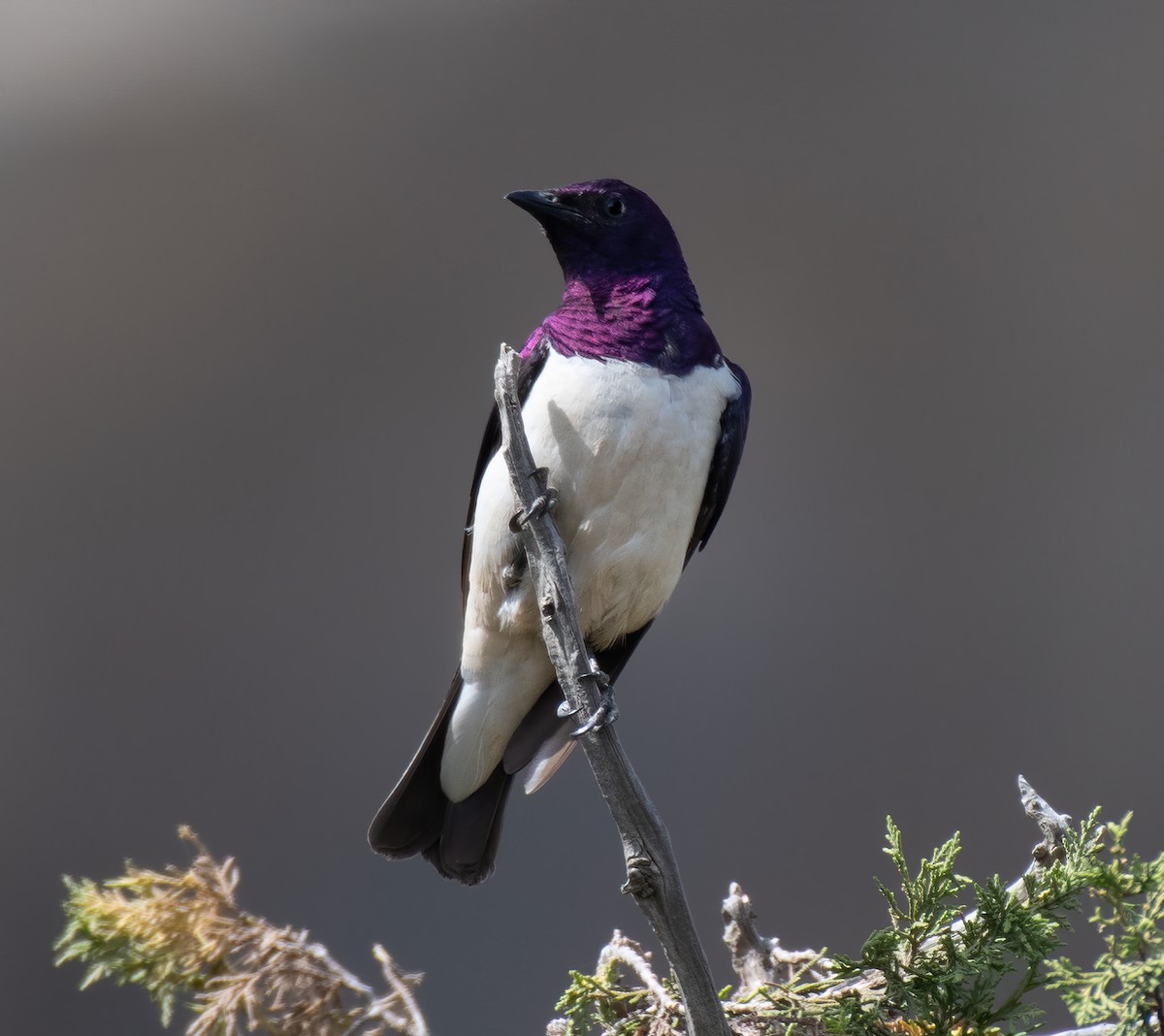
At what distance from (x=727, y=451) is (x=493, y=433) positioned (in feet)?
1.18

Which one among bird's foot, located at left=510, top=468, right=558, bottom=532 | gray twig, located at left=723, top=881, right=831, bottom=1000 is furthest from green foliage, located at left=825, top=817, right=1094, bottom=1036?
bird's foot, located at left=510, top=468, right=558, bottom=532

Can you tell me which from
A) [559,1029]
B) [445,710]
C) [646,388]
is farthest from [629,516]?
[559,1029]

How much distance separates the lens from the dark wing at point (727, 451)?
1.84m

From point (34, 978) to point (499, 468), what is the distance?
1.77m

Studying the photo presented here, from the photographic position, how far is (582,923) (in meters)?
2.81

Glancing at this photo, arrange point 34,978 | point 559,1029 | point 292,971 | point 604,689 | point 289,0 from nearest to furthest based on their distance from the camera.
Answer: point 292,971, point 559,1029, point 604,689, point 34,978, point 289,0

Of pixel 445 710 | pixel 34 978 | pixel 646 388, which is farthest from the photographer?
pixel 34 978

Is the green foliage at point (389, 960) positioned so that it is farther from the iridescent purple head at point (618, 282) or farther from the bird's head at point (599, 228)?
the bird's head at point (599, 228)

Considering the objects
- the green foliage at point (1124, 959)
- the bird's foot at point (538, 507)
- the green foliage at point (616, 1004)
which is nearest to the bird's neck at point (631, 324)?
the bird's foot at point (538, 507)

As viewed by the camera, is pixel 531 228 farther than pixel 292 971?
Yes

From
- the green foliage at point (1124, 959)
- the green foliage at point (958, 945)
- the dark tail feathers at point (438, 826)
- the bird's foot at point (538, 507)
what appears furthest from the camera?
the dark tail feathers at point (438, 826)

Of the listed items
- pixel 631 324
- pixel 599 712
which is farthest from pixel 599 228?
pixel 599 712

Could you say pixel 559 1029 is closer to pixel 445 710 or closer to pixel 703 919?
pixel 445 710

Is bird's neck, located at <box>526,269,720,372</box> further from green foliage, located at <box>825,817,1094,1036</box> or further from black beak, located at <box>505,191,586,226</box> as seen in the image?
→ green foliage, located at <box>825,817,1094,1036</box>
